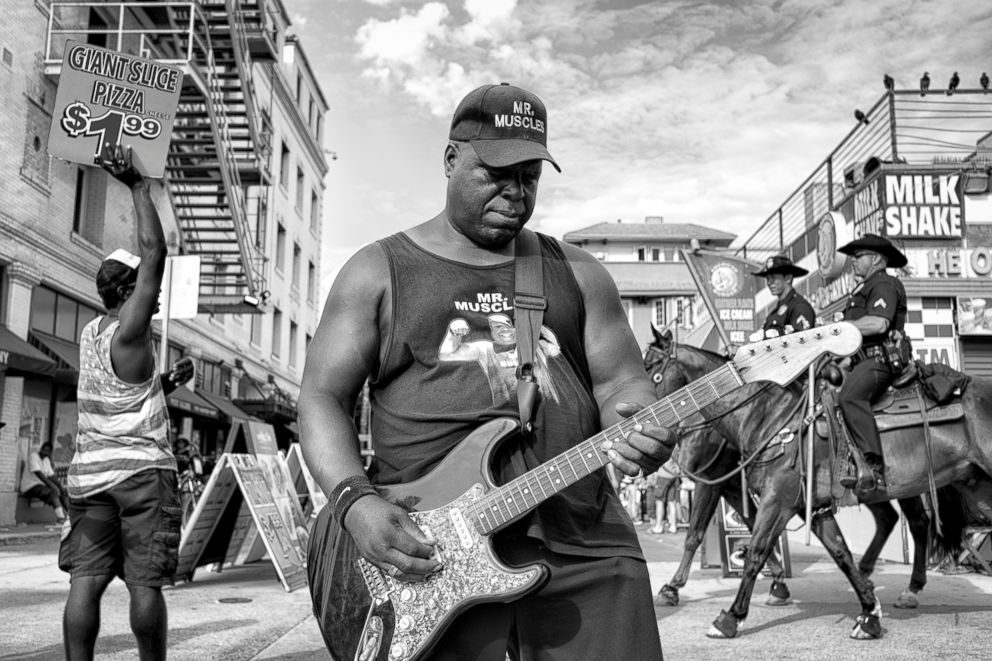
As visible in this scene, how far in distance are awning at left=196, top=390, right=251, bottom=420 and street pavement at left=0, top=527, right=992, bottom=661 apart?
15013 mm

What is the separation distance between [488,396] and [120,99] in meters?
12.8

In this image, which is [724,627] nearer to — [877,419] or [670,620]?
[670,620]

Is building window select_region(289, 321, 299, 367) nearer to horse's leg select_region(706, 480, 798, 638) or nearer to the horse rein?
the horse rein

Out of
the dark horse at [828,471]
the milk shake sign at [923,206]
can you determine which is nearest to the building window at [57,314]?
the dark horse at [828,471]

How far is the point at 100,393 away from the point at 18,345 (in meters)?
12.5

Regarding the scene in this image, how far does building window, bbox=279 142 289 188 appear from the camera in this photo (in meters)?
35.5

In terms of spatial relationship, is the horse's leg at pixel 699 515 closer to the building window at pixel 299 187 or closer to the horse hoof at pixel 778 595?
the horse hoof at pixel 778 595

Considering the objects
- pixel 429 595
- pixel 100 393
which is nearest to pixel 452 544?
pixel 429 595

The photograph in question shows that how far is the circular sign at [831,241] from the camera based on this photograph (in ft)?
51.2

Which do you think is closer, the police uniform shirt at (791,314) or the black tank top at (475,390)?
the black tank top at (475,390)

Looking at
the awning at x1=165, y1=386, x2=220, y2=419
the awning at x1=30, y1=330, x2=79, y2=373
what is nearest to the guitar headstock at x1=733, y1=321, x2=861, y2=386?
the awning at x1=30, y1=330, x2=79, y2=373

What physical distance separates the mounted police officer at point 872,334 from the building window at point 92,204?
17.2m

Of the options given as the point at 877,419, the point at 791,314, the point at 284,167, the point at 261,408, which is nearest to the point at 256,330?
the point at 261,408

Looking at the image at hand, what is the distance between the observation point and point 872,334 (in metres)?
7.26
